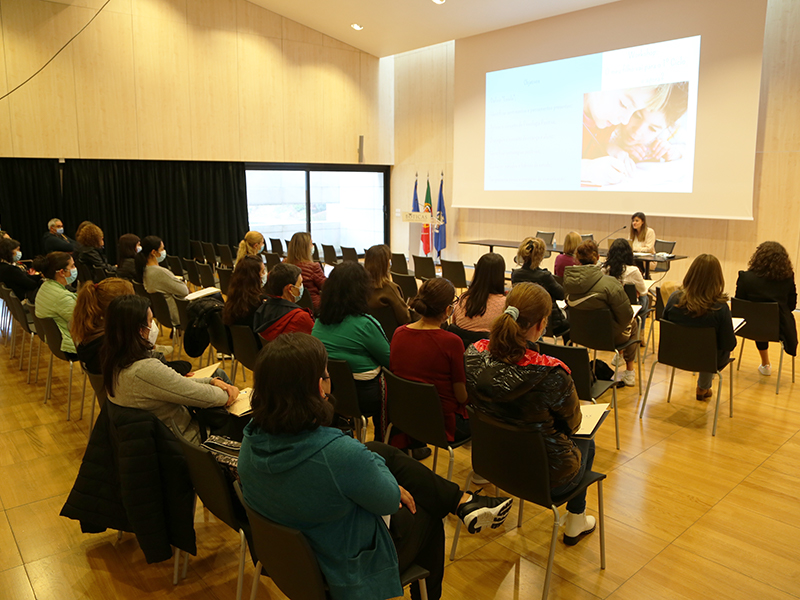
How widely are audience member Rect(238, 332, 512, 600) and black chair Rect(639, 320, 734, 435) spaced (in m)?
3.04

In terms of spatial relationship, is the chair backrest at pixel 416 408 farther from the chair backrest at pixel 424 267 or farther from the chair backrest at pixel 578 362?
the chair backrest at pixel 424 267

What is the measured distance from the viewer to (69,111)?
995 centimetres

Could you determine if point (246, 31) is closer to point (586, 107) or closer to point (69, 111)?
point (69, 111)

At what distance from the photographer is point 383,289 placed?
172 inches

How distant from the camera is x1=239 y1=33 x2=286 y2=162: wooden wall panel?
38.2 feet

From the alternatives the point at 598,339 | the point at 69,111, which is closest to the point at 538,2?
the point at 598,339

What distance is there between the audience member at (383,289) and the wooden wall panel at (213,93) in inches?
323

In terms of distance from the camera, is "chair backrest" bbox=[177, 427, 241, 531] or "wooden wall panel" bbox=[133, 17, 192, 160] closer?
"chair backrest" bbox=[177, 427, 241, 531]

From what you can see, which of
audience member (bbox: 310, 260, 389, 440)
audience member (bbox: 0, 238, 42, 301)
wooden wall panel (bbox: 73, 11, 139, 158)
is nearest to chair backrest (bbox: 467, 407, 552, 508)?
audience member (bbox: 310, 260, 389, 440)

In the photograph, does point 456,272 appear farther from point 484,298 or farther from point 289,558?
point 289,558

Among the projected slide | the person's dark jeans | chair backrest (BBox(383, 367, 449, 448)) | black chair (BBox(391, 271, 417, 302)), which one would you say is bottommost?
the person's dark jeans

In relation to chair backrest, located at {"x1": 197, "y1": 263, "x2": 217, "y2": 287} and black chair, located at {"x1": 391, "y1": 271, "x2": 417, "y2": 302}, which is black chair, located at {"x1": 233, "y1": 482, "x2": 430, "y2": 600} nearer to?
black chair, located at {"x1": 391, "y1": 271, "x2": 417, "y2": 302}

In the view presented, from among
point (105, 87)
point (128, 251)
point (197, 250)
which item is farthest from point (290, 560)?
point (105, 87)

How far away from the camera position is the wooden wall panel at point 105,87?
10.0 m
